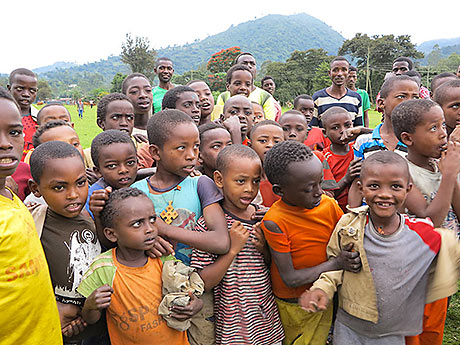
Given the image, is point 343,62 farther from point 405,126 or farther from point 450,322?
point 450,322

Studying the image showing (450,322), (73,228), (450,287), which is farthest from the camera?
(450,322)

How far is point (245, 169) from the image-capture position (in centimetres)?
230

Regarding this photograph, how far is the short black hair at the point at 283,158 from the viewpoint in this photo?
2.21 m

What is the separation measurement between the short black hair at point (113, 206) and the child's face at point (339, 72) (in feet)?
13.2

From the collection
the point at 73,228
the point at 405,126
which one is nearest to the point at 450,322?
the point at 405,126

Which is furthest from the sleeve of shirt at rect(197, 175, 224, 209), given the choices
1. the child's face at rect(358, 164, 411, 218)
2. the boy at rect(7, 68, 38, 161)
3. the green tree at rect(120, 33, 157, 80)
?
the green tree at rect(120, 33, 157, 80)

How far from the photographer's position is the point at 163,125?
253cm

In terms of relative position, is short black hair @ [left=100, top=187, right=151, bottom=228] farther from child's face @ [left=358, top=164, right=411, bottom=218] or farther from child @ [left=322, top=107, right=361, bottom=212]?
child @ [left=322, top=107, right=361, bottom=212]

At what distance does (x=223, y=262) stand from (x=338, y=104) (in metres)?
3.47

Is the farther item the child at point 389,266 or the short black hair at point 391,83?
the short black hair at point 391,83

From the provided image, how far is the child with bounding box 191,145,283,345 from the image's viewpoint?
217 cm

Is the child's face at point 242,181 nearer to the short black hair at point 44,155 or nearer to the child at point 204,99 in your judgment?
the short black hair at point 44,155

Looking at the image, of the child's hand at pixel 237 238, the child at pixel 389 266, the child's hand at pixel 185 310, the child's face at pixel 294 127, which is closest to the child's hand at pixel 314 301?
the child at pixel 389 266

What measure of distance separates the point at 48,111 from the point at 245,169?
271 centimetres
